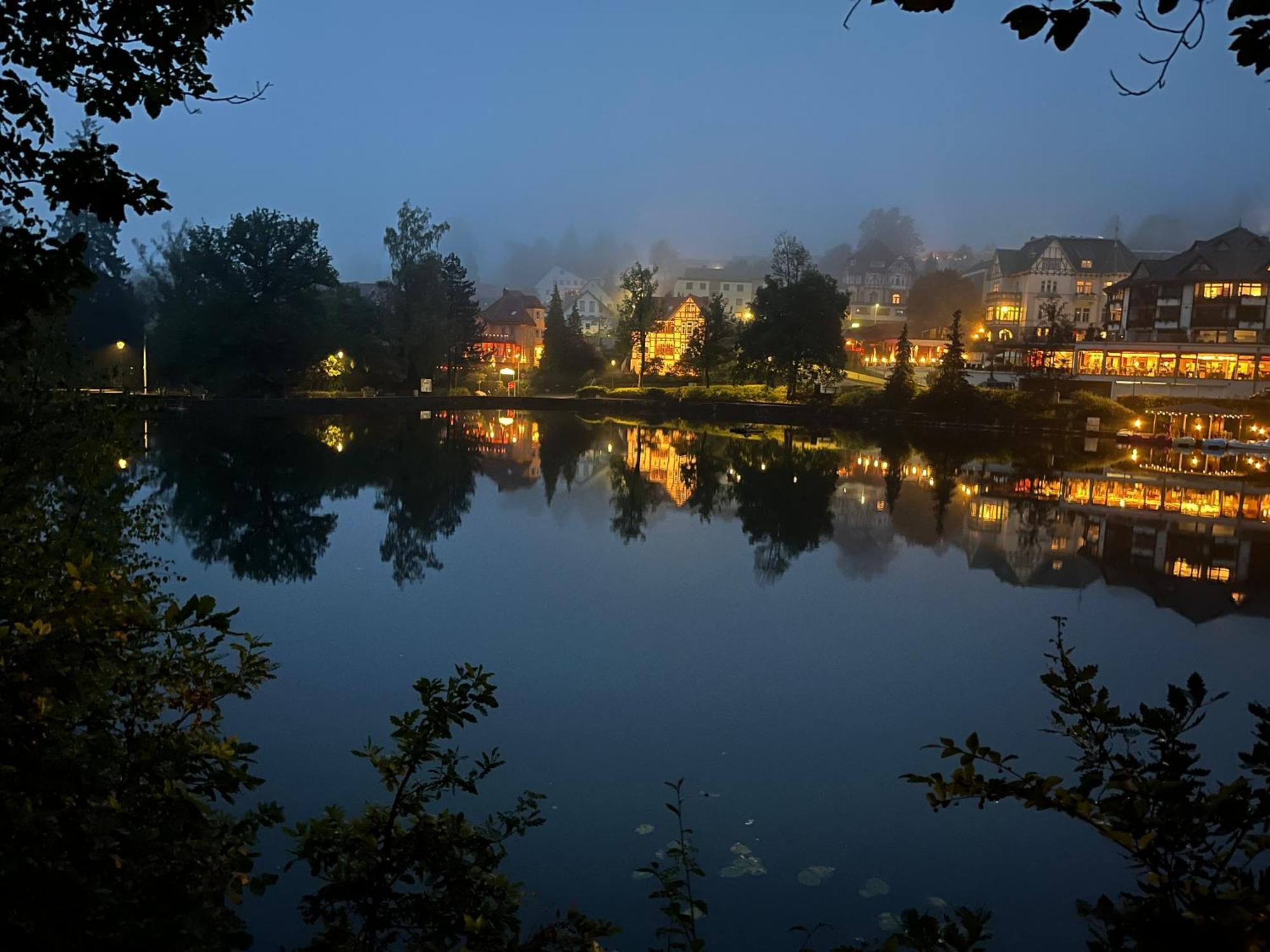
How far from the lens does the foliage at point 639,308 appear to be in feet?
238

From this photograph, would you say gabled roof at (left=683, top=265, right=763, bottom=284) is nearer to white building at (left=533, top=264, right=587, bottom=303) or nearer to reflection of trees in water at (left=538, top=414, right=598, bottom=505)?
white building at (left=533, top=264, right=587, bottom=303)

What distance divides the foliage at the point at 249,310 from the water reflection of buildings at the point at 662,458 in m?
18.5

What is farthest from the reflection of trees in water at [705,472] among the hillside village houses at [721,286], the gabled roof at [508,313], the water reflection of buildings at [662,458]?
the hillside village houses at [721,286]

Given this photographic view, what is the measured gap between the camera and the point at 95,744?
12.2ft

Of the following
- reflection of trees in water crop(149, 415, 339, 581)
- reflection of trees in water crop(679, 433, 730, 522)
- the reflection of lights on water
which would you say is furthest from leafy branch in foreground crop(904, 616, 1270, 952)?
the reflection of lights on water

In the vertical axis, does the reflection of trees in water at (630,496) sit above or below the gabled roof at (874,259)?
below

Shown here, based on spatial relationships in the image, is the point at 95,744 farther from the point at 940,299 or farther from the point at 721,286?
the point at 721,286

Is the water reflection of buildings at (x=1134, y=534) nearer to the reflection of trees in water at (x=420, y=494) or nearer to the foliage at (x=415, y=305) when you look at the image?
the reflection of trees in water at (x=420, y=494)

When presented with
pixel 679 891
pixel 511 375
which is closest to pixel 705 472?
pixel 679 891

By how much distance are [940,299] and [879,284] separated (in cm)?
2038

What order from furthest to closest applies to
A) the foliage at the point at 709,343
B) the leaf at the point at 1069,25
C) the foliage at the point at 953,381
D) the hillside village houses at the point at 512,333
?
1. the hillside village houses at the point at 512,333
2. the foliage at the point at 709,343
3. the foliage at the point at 953,381
4. the leaf at the point at 1069,25

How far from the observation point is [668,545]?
19.4 m

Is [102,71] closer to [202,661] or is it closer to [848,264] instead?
[202,661]

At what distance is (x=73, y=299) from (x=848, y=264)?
136m
